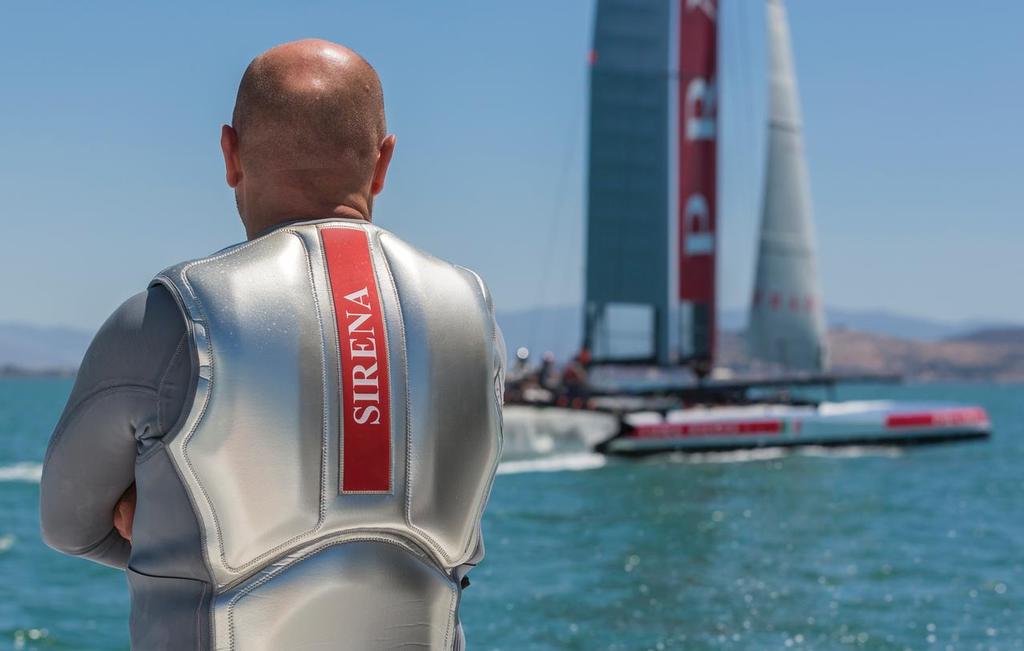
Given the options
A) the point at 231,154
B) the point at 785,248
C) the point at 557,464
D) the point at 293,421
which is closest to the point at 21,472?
the point at 557,464

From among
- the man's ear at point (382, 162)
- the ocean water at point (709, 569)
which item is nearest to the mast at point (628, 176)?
the ocean water at point (709, 569)

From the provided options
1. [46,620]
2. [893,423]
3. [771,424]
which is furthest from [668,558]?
[893,423]

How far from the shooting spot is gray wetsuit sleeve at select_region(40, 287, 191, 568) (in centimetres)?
118

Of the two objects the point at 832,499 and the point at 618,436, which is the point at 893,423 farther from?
the point at 832,499

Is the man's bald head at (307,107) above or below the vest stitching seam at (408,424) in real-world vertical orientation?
above

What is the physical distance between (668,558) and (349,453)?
9377 millimetres

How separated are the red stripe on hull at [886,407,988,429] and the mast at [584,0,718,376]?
409cm

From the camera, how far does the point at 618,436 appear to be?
69.1 feet

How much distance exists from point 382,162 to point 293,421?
325 mm

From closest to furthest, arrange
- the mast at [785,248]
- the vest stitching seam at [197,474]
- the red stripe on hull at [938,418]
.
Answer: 1. the vest stitching seam at [197,474]
2. the red stripe on hull at [938,418]
3. the mast at [785,248]

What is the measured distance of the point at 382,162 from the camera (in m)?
1.37

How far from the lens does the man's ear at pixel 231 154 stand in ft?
4.35

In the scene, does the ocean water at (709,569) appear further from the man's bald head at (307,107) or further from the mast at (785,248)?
the mast at (785,248)

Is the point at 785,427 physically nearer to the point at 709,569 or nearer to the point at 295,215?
the point at 709,569
